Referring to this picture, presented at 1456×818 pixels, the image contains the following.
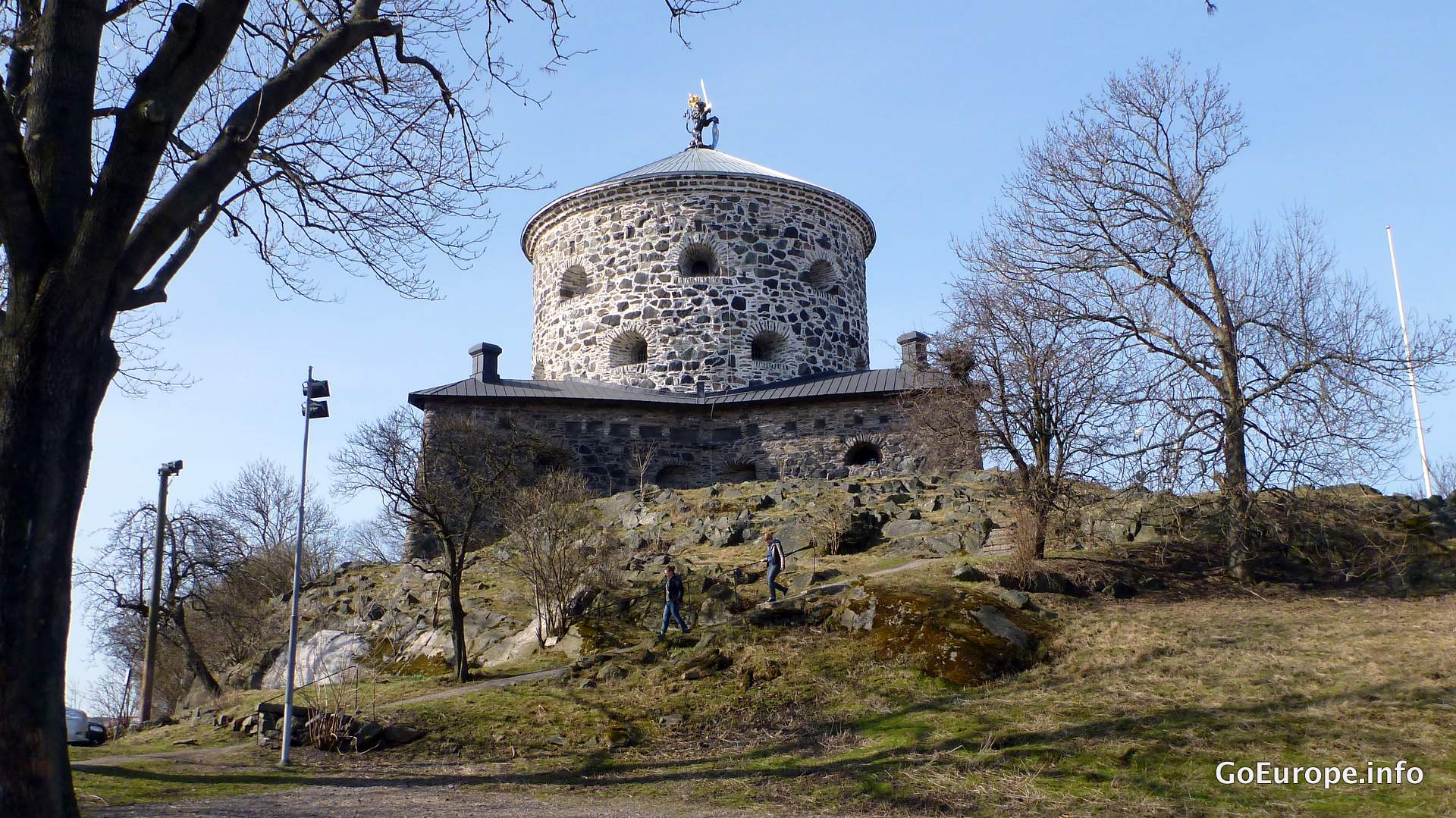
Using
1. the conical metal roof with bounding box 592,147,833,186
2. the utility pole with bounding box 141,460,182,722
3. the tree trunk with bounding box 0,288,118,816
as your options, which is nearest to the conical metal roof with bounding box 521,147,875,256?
the conical metal roof with bounding box 592,147,833,186

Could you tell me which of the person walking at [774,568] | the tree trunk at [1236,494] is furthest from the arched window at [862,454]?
Result: the tree trunk at [1236,494]

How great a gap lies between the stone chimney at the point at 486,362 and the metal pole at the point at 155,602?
23.8 feet

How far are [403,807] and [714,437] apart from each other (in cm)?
1675

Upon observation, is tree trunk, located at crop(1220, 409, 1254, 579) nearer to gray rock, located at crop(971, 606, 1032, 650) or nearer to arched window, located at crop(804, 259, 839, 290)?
gray rock, located at crop(971, 606, 1032, 650)

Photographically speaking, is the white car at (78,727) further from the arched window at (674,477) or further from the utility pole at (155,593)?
the arched window at (674,477)

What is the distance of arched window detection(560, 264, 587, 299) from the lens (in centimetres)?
2666

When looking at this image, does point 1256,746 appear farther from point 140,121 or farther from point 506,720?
point 140,121

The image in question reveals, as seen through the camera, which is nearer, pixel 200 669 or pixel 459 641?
pixel 459 641

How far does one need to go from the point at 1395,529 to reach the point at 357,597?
1564 cm

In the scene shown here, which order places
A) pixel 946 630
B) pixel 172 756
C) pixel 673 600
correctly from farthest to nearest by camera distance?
1. pixel 673 600
2. pixel 946 630
3. pixel 172 756

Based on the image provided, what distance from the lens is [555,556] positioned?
45.5ft

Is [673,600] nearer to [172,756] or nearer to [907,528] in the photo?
[907,528]

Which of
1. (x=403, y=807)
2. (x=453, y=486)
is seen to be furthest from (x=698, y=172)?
(x=403, y=807)

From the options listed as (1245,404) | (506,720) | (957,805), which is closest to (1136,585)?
(1245,404)
